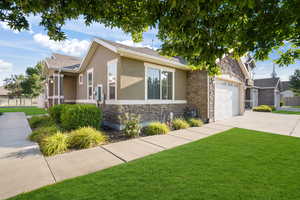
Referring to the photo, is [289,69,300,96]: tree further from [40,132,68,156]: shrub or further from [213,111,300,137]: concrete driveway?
[40,132,68,156]: shrub

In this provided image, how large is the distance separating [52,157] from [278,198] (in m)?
4.90

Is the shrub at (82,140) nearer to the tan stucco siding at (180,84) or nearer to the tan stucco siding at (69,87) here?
the tan stucco siding at (180,84)

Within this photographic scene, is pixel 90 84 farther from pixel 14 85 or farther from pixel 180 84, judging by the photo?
pixel 14 85

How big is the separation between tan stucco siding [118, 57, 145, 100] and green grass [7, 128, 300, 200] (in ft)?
12.4

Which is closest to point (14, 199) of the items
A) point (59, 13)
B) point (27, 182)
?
point (27, 182)

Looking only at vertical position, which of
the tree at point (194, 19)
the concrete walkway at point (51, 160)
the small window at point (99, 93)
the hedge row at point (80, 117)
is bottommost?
the concrete walkway at point (51, 160)

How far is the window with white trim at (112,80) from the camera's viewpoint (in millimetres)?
7136

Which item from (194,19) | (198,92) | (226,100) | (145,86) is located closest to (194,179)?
(194,19)

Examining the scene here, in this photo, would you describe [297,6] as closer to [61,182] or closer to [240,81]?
[61,182]

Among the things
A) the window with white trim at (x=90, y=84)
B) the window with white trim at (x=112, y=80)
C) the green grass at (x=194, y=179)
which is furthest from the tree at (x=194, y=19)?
the window with white trim at (x=90, y=84)

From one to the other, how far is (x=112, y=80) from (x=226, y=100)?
8.77 m

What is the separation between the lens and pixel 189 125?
7.72 meters

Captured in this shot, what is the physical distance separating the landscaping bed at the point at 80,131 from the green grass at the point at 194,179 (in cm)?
198

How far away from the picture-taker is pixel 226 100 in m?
10.8
